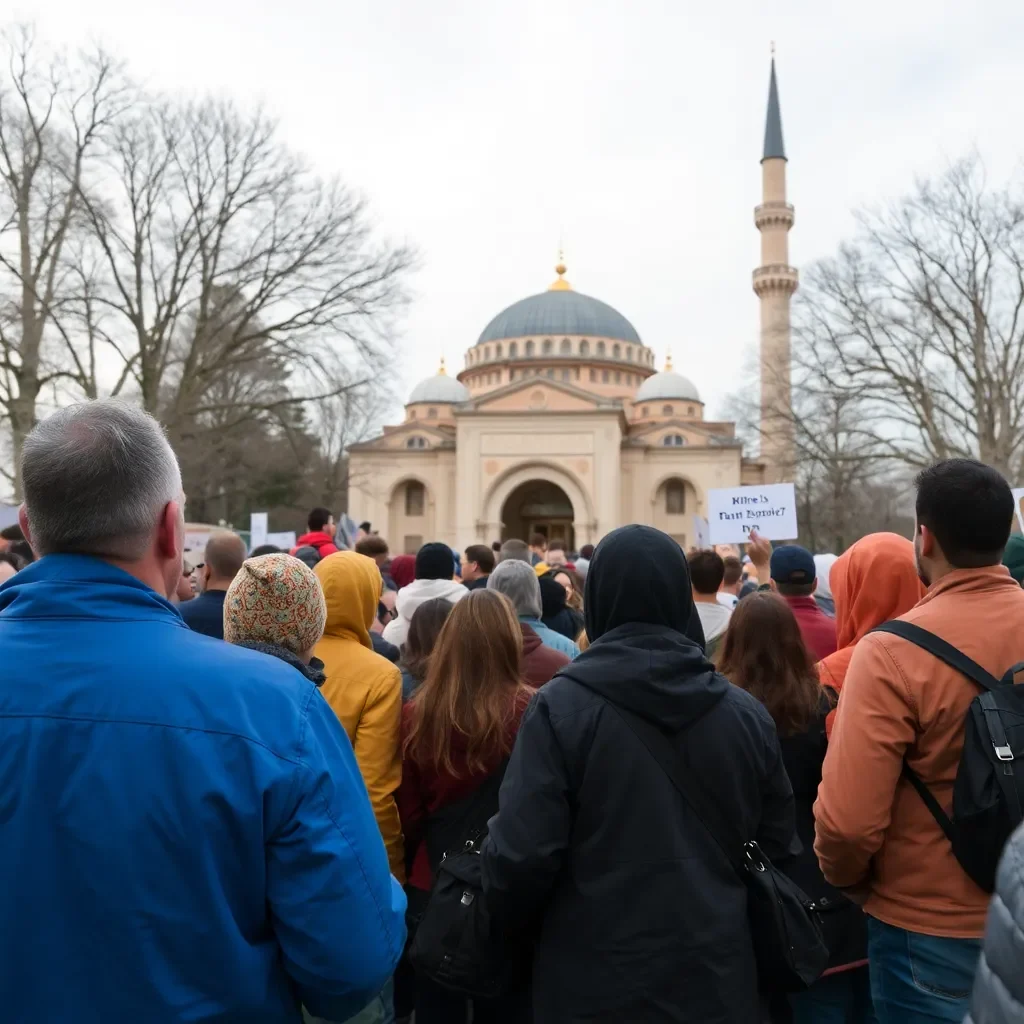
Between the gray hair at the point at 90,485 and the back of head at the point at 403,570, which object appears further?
the back of head at the point at 403,570

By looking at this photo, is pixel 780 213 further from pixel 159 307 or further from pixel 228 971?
pixel 228 971

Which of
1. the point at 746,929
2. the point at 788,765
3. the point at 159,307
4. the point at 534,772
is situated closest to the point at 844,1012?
the point at 788,765

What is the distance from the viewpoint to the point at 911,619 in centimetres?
291

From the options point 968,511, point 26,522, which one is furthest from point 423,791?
point 968,511

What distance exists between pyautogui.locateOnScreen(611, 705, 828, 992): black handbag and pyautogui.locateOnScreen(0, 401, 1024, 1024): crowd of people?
2 centimetres

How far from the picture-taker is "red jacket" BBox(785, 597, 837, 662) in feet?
15.9

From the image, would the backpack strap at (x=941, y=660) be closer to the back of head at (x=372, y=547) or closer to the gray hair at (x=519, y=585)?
the gray hair at (x=519, y=585)

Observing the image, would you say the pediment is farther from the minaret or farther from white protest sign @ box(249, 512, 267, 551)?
white protest sign @ box(249, 512, 267, 551)

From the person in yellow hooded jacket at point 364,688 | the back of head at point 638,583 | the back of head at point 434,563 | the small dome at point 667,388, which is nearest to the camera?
the back of head at point 638,583

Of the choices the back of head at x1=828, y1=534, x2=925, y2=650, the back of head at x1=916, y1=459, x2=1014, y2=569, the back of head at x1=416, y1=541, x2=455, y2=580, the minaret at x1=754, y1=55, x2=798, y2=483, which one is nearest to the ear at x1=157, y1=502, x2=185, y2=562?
the back of head at x1=916, y1=459, x2=1014, y2=569

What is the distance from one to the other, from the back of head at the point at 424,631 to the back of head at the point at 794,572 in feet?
5.62

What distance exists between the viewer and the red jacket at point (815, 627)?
15.9 ft

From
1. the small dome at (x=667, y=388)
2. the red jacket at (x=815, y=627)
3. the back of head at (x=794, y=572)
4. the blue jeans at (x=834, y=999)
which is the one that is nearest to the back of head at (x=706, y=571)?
the back of head at (x=794, y=572)

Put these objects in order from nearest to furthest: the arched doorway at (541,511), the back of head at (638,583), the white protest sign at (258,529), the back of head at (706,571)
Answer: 1. the back of head at (638,583)
2. the back of head at (706,571)
3. the white protest sign at (258,529)
4. the arched doorway at (541,511)
